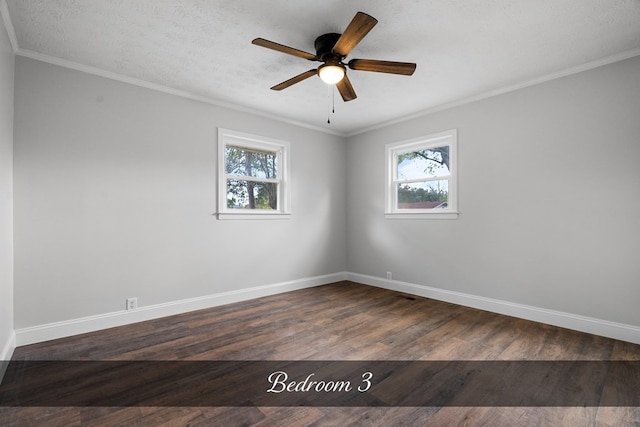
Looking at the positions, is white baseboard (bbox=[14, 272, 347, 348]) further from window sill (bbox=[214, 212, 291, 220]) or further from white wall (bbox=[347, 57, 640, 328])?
white wall (bbox=[347, 57, 640, 328])

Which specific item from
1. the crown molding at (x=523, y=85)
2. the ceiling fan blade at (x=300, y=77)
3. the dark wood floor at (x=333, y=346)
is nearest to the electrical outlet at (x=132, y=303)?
the dark wood floor at (x=333, y=346)

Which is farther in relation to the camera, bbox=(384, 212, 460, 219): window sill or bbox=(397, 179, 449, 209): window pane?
bbox=(397, 179, 449, 209): window pane

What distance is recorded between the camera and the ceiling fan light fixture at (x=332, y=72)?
2.46 metres

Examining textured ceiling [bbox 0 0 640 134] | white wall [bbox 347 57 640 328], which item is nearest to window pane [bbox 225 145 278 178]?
textured ceiling [bbox 0 0 640 134]

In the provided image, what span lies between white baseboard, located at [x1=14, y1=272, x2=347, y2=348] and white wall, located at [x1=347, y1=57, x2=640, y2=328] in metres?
2.15

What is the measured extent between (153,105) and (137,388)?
290 centimetres

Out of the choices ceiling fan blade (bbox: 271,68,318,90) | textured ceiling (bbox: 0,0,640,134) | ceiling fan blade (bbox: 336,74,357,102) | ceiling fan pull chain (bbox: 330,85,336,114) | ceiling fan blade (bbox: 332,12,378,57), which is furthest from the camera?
ceiling fan pull chain (bbox: 330,85,336,114)

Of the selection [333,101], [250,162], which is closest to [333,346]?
[250,162]

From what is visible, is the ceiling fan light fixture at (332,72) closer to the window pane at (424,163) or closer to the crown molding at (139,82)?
the crown molding at (139,82)

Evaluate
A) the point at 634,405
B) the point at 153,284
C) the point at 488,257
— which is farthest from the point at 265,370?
the point at 488,257

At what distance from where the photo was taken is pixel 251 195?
4.38m

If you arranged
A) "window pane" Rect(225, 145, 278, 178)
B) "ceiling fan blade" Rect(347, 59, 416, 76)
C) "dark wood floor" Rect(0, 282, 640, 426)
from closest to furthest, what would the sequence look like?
"dark wood floor" Rect(0, 282, 640, 426) < "ceiling fan blade" Rect(347, 59, 416, 76) < "window pane" Rect(225, 145, 278, 178)

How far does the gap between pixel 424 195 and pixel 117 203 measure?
394 centimetres

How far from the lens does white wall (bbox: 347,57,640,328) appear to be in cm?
281
